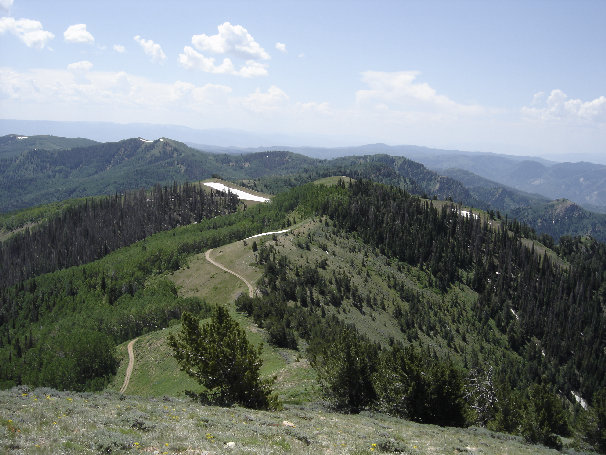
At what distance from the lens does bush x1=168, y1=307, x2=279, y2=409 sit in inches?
1233

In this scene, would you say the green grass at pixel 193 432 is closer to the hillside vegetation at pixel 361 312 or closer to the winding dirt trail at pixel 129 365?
the hillside vegetation at pixel 361 312

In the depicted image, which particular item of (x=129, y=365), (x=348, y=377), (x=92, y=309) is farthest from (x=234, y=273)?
Result: (x=348, y=377)

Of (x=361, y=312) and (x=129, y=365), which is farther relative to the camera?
(x=361, y=312)

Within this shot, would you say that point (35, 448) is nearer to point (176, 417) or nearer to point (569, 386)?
point (176, 417)

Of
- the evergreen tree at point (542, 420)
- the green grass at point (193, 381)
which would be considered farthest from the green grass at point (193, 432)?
the green grass at point (193, 381)

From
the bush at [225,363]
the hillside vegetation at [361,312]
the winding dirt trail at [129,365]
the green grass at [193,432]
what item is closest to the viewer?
the green grass at [193,432]

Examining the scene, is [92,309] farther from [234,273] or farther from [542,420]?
[542,420]

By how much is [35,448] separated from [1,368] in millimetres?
84206

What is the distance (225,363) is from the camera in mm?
31422

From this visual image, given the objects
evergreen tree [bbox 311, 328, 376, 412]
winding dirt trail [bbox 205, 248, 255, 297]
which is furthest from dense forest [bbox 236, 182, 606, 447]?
winding dirt trail [bbox 205, 248, 255, 297]

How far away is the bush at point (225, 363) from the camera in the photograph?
31.3 m

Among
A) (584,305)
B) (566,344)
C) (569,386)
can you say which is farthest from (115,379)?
(584,305)

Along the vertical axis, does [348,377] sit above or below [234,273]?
above

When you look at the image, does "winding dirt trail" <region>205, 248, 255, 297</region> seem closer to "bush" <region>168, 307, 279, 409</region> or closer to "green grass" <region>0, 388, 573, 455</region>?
"bush" <region>168, 307, 279, 409</region>
